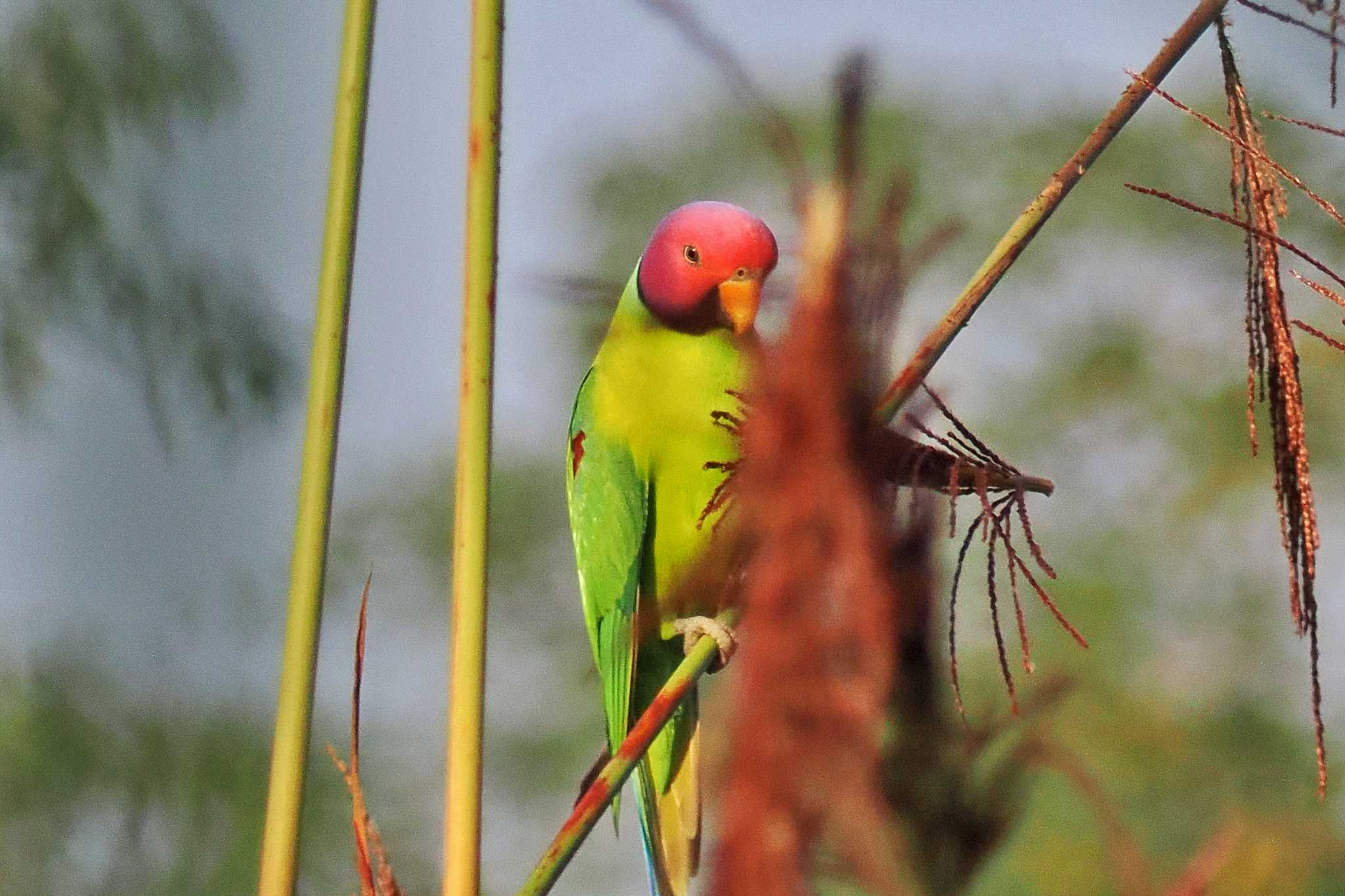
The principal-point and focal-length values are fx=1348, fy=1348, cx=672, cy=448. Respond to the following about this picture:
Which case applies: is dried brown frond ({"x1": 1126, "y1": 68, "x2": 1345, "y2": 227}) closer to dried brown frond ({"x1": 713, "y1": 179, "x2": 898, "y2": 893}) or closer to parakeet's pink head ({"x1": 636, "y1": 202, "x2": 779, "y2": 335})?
dried brown frond ({"x1": 713, "y1": 179, "x2": 898, "y2": 893})

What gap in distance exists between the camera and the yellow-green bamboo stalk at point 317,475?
0.90 ft

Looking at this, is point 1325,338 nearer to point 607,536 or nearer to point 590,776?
point 590,776

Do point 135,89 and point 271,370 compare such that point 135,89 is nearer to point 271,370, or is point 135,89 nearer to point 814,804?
point 271,370

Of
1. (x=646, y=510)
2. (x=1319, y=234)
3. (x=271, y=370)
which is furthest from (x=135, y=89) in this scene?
(x=1319, y=234)

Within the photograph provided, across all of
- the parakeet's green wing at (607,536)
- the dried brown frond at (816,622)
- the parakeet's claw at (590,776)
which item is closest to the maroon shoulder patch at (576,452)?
the parakeet's green wing at (607,536)

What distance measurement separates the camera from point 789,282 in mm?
178

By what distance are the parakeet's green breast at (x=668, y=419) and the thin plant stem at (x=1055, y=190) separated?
1.64ft

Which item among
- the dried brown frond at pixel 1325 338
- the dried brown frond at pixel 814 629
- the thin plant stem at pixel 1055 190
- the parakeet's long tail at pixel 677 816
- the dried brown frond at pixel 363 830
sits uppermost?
the thin plant stem at pixel 1055 190

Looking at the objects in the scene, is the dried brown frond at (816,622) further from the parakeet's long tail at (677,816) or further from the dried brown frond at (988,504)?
the parakeet's long tail at (677,816)

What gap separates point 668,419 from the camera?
0.85 meters

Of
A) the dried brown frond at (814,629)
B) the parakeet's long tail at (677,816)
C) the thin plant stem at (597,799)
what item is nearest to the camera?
the dried brown frond at (814,629)

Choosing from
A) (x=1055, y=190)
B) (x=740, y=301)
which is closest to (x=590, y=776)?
(x=1055, y=190)

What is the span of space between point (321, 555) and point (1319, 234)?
1.96 meters

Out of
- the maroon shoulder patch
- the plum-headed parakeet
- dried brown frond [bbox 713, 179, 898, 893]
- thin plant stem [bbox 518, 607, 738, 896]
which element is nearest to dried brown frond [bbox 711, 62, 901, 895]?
dried brown frond [bbox 713, 179, 898, 893]
